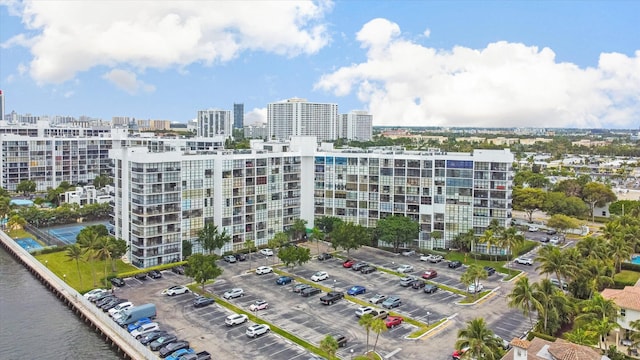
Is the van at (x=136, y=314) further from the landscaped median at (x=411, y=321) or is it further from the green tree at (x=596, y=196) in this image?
the green tree at (x=596, y=196)

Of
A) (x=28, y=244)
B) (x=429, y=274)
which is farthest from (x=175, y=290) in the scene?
(x=28, y=244)

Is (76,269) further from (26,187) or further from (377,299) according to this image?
(26,187)

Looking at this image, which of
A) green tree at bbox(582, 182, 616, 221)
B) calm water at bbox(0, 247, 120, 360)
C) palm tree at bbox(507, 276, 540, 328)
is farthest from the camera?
green tree at bbox(582, 182, 616, 221)

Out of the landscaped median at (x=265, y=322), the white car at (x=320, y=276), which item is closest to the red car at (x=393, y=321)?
the landscaped median at (x=265, y=322)

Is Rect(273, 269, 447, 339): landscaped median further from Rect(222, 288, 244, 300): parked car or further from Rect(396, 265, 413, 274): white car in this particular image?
Rect(396, 265, 413, 274): white car

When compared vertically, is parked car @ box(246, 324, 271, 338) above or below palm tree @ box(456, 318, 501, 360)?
below

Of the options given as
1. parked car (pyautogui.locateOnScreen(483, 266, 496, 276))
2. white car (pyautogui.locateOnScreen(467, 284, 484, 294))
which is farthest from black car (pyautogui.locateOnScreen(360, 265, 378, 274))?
parked car (pyautogui.locateOnScreen(483, 266, 496, 276))
